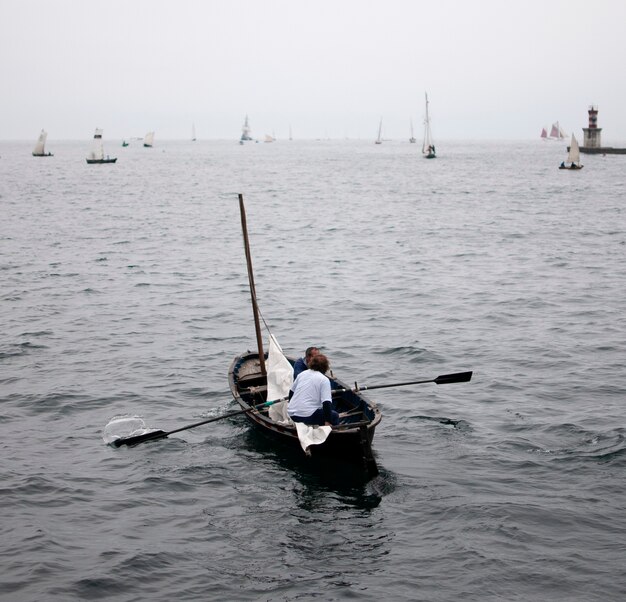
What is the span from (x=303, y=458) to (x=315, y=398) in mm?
1727

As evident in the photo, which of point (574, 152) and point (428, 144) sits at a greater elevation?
point (428, 144)

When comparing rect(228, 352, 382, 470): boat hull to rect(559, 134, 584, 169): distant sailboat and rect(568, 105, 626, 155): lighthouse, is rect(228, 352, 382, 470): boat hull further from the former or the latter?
rect(568, 105, 626, 155): lighthouse

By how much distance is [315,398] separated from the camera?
568 inches

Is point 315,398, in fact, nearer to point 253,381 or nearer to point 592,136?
point 253,381

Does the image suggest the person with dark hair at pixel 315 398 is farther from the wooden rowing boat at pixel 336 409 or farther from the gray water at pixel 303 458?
the gray water at pixel 303 458

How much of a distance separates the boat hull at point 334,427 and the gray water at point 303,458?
19.5 inches

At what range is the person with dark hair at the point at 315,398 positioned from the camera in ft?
47.1

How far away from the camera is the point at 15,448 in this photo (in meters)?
16.2

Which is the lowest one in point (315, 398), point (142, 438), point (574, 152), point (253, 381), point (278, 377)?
point (142, 438)

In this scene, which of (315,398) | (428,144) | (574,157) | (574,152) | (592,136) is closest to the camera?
(315,398)

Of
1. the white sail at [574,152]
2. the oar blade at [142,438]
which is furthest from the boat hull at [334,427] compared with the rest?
the white sail at [574,152]

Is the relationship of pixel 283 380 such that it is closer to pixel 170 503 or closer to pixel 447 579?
pixel 170 503

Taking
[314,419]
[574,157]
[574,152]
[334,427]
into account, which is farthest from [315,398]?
[574,157]

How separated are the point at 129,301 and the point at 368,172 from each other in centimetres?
11504
